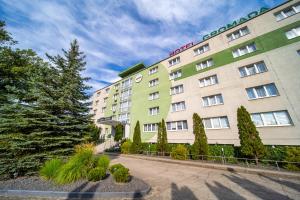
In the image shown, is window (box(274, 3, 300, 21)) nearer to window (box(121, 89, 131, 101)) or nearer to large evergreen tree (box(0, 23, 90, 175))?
large evergreen tree (box(0, 23, 90, 175))

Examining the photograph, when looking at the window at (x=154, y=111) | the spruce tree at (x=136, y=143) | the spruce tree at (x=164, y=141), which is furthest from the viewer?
the window at (x=154, y=111)

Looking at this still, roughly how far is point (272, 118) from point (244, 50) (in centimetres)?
916

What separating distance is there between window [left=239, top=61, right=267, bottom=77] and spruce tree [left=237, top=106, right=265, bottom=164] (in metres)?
5.72

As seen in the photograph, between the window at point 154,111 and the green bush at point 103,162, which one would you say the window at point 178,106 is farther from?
the green bush at point 103,162

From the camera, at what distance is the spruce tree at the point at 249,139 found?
12.9 meters

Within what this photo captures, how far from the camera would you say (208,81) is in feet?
67.1

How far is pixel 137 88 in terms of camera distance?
31.0 metres

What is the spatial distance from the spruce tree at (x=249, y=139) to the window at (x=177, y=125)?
313 inches

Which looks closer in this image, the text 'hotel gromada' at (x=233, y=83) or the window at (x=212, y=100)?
the text 'hotel gromada' at (x=233, y=83)

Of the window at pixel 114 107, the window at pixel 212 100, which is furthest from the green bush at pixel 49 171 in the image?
the window at pixel 114 107

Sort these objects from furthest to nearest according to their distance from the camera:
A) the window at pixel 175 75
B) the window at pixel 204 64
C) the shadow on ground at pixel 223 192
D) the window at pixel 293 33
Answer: the window at pixel 175 75 → the window at pixel 204 64 → the window at pixel 293 33 → the shadow on ground at pixel 223 192

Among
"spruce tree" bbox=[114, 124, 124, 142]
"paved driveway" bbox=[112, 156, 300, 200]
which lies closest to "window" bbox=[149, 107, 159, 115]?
"spruce tree" bbox=[114, 124, 124, 142]

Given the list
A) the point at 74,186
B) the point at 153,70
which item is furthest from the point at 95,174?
the point at 153,70

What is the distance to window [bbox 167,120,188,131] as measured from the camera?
69.4 ft
